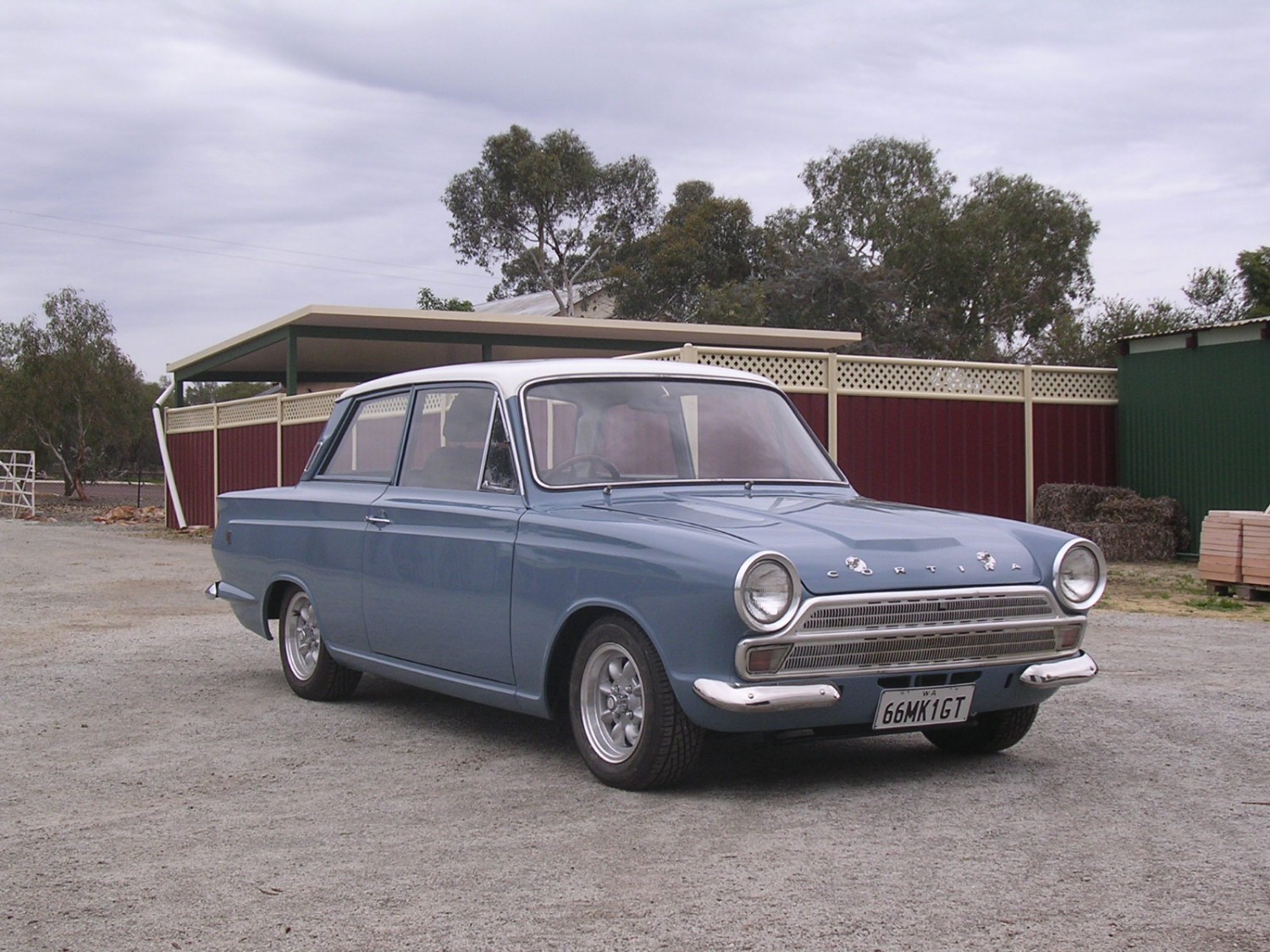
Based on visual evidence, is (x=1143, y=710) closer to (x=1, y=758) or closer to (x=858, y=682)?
(x=858, y=682)

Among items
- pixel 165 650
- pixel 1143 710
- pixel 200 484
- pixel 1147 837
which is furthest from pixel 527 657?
pixel 200 484

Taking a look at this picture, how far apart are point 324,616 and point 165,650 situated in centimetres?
300

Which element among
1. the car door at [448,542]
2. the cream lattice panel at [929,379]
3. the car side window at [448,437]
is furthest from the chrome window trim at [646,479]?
the cream lattice panel at [929,379]

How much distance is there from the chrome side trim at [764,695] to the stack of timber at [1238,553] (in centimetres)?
877

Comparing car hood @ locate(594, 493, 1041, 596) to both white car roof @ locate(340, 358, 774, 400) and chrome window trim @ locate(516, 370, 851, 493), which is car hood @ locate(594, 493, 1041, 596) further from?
white car roof @ locate(340, 358, 774, 400)

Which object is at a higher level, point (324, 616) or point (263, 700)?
point (324, 616)

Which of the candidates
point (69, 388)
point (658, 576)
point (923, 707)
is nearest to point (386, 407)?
point (658, 576)

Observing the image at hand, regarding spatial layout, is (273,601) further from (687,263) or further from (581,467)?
(687,263)

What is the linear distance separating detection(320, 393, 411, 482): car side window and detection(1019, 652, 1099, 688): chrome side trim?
3220 millimetres

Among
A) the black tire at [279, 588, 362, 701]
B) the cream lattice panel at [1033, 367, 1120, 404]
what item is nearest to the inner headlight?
the black tire at [279, 588, 362, 701]

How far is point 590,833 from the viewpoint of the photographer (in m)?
4.75

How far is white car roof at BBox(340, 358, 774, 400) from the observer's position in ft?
20.9

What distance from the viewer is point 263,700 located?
7633mm

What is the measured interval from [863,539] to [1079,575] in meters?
0.98
